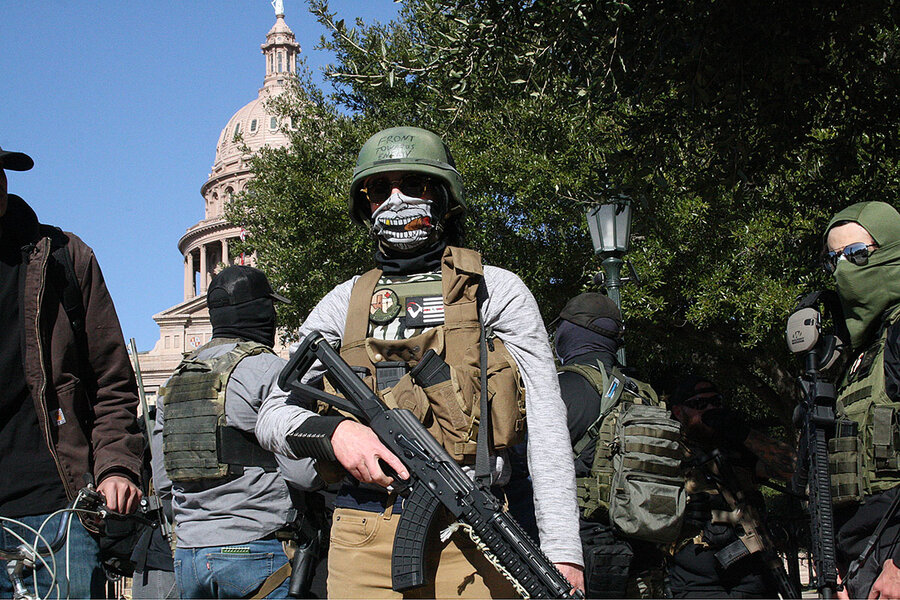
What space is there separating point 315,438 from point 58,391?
1.06 metres

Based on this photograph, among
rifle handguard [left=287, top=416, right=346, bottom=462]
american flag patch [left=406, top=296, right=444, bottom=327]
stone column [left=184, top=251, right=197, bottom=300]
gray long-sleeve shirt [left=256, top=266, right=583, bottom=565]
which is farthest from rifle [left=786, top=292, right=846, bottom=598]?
stone column [left=184, top=251, right=197, bottom=300]

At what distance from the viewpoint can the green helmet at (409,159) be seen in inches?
123

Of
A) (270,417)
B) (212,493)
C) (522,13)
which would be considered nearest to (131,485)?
(270,417)

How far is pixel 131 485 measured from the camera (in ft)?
10.4

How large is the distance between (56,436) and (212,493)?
1149 mm

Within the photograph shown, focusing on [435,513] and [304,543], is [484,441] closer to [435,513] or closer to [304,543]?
[435,513]

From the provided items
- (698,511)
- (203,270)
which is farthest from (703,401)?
(203,270)

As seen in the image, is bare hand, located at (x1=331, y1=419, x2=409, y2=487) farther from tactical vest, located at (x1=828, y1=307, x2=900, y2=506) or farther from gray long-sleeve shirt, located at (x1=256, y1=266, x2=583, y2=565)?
tactical vest, located at (x1=828, y1=307, x2=900, y2=506)

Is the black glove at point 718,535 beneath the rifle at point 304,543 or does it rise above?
beneath

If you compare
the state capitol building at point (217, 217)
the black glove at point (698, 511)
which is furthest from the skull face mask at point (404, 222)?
the state capitol building at point (217, 217)

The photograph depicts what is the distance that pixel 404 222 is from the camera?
10.1ft

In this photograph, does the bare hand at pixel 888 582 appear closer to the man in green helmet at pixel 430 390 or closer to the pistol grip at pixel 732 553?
the man in green helmet at pixel 430 390

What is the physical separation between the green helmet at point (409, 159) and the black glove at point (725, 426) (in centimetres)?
276

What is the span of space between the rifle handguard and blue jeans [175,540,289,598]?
1439mm
